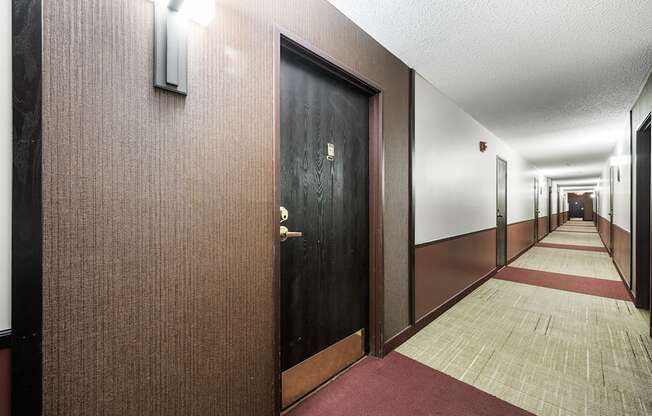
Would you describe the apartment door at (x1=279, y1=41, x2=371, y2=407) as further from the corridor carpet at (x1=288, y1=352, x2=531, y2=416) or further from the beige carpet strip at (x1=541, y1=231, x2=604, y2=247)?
the beige carpet strip at (x1=541, y1=231, x2=604, y2=247)

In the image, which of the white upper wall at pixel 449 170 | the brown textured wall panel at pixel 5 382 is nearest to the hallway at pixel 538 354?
the white upper wall at pixel 449 170

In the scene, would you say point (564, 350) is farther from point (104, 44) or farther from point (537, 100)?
point (104, 44)

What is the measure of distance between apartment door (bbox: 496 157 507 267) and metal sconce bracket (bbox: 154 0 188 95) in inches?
208

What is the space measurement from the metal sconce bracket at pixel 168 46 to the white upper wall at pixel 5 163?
14.0 inches

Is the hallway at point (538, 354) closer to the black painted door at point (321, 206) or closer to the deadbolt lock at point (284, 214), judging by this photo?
the black painted door at point (321, 206)

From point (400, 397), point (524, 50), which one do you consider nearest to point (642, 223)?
point (524, 50)

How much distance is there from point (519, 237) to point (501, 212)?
185 cm

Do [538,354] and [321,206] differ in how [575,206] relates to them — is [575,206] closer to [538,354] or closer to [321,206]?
[538,354]

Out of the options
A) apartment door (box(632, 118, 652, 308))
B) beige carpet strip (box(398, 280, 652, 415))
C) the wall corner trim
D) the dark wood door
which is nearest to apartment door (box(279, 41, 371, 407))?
beige carpet strip (box(398, 280, 652, 415))

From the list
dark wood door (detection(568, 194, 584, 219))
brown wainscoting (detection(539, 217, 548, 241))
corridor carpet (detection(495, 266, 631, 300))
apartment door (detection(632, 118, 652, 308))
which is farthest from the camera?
dark wood door (detection(568, 194, 584, 219))

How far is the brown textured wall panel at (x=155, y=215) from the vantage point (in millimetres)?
852

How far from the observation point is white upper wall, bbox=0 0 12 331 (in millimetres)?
756

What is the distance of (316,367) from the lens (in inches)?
69.9

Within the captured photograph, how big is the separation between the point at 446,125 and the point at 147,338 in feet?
10.9
